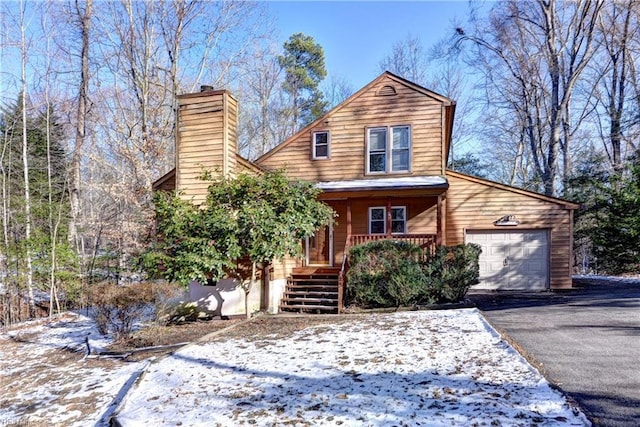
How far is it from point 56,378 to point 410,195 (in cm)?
898

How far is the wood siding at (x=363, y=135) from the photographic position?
11609mm

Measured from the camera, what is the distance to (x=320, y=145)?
41.0ft

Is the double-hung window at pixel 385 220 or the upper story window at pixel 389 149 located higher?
the upper story window at pixel 389 149

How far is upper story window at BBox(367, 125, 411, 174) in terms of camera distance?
38.9 ft

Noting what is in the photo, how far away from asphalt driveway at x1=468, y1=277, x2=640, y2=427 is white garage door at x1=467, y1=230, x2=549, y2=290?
1.30 metres

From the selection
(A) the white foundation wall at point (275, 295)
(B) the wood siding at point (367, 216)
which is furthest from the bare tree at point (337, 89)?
(A) the white foundation wall at point (275, 295)

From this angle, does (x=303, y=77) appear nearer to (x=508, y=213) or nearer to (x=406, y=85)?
(x=406, y=85)

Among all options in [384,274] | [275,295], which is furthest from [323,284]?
[384,274]

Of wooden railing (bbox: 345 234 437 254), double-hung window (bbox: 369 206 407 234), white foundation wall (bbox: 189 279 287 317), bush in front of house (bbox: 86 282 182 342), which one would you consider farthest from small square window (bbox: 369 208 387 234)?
bush in front of house (bbox: 86 282 182 342)

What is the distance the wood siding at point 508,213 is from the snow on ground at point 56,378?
32.0 ft

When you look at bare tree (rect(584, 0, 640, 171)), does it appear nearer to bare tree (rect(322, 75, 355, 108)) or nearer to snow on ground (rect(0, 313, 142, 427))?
bare tree (rect(322, 75, 355, 108))

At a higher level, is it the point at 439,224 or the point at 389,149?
the point at 389,149

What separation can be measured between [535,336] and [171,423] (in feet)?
17.9

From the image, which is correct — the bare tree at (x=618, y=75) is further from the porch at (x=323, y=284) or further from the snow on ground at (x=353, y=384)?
the snow on ground at (x=353, y=384)
